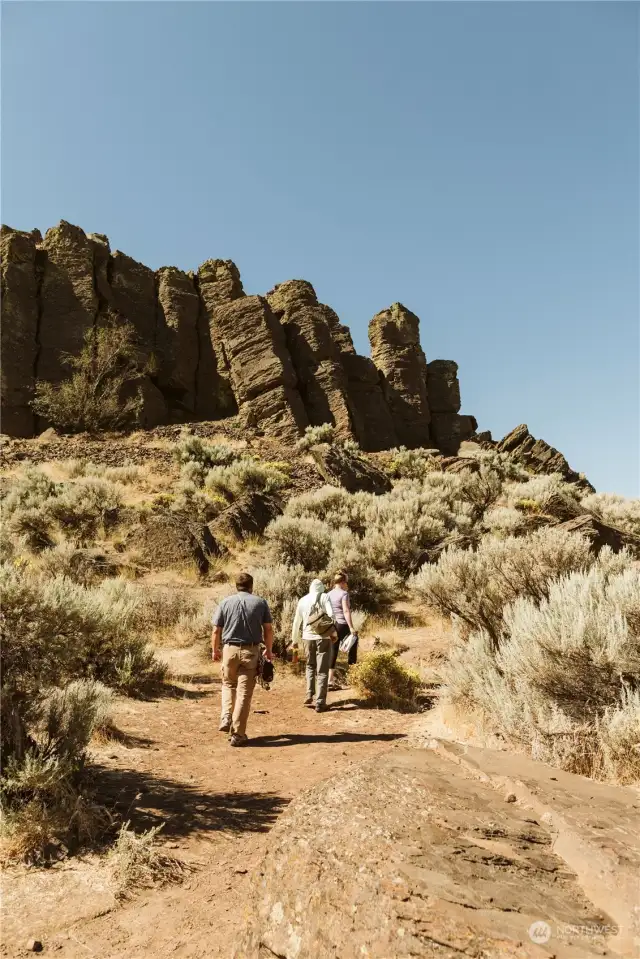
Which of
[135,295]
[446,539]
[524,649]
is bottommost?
[524,649]

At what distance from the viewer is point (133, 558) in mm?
13453

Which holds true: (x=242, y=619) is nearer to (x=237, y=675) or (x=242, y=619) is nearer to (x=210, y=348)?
(x=237, y=675)

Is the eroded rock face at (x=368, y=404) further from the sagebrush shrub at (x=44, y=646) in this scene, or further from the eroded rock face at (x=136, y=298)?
the sagebrush shrub at (x=44, y=646)

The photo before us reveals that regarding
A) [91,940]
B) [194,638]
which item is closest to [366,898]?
[91,940]

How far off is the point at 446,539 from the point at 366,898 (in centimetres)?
1407

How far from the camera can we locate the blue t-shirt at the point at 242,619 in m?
6.23

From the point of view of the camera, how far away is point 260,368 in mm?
30031

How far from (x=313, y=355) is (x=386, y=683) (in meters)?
27.8

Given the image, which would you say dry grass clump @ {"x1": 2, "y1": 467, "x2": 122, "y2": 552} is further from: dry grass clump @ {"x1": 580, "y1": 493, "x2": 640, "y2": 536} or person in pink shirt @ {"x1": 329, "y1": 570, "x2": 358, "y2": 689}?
dry grass clump @ {"x1": 580, "y1": 493, "x2": 640, "y2": 536}

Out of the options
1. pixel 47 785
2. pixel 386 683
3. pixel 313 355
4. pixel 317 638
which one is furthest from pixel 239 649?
pixel 313 355

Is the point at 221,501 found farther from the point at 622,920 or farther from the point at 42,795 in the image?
the point at 622,920

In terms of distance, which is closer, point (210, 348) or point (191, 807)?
point (191, 807)

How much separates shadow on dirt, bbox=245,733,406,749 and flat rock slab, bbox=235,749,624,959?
11.0 feet

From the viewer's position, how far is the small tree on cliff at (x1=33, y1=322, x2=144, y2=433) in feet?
95.4
